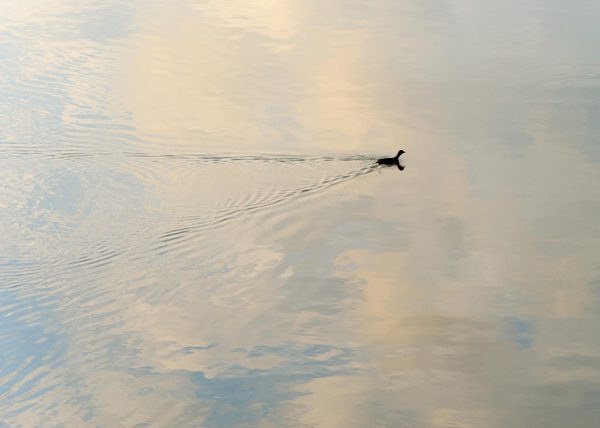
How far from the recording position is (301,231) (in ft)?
26.5

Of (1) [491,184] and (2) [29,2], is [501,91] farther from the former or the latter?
(2) [29,2]

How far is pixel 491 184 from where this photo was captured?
8867 mm

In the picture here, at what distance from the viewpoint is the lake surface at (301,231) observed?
20.4 feet

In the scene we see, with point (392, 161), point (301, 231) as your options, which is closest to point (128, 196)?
point (301, 231)

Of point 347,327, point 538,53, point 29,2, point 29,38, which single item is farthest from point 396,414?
point 29,2

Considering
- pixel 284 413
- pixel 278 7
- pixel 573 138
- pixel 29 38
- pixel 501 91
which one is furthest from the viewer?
pixel 278 7

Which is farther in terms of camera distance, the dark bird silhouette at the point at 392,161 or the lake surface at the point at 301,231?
the dark bird silhouette at the point at 392,161

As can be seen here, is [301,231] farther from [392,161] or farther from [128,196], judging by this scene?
[128,196]

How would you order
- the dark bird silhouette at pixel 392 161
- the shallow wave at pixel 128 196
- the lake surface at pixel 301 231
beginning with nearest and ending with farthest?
1. the lake surface at pixel 301 231
2. the shallow wave at pixel 128 196
3. the dark bird silhouette at pixel 392 161

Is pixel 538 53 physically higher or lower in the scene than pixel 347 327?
higher

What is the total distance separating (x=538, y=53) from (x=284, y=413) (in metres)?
7.80

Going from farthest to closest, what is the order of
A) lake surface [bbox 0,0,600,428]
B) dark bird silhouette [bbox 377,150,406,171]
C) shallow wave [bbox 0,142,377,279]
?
dark bird silhouette [bbox 377,150,406,171] → shallow wave [bbox 0,142,377,279] → lake surface [bbox 0,0,600,428]

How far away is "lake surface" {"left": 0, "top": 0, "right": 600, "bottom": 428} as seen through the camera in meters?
6.21

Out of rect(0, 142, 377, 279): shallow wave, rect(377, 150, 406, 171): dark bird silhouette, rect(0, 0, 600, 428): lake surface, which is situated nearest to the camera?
rect(0, 0, 600, 428): lake surface
